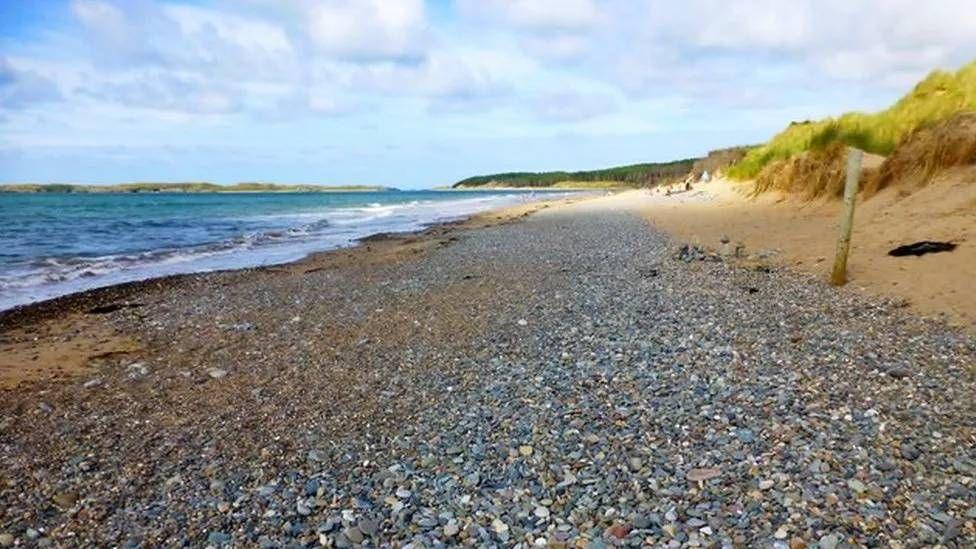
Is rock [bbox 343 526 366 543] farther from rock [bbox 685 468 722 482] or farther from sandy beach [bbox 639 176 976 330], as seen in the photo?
sandy beach [bbox 639 176 976 330]

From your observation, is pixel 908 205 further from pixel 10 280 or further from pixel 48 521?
pixel 10 280

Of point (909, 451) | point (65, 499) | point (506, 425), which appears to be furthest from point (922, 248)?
point (65, 499)

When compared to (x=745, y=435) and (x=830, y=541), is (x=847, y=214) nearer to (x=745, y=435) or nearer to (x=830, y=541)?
(x=745, y=435)

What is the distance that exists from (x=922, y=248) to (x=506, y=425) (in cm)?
1034

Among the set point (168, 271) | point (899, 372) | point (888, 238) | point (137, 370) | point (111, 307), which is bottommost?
point (168, 271)

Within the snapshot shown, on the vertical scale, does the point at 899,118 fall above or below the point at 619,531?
above

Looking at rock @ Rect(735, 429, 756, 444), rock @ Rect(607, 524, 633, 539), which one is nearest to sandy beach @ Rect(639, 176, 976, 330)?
rock @ Rect(735, 429, 756, 444)

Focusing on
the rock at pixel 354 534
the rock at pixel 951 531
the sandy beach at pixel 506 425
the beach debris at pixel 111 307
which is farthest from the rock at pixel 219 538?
the beach debris at pixel 111 307

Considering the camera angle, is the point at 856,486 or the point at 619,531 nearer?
the point at 619,531

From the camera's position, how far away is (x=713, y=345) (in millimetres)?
8367

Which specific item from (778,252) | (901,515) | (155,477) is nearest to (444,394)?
(155,477)

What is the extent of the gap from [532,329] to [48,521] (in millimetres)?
6542

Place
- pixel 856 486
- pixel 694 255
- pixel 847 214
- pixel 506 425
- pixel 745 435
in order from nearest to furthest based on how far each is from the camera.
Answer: pixel 856 486 < pixel 745 435 < pixel 506 425 < pixel 847 214 < pixel 694 255

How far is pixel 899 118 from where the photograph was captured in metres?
26.7
